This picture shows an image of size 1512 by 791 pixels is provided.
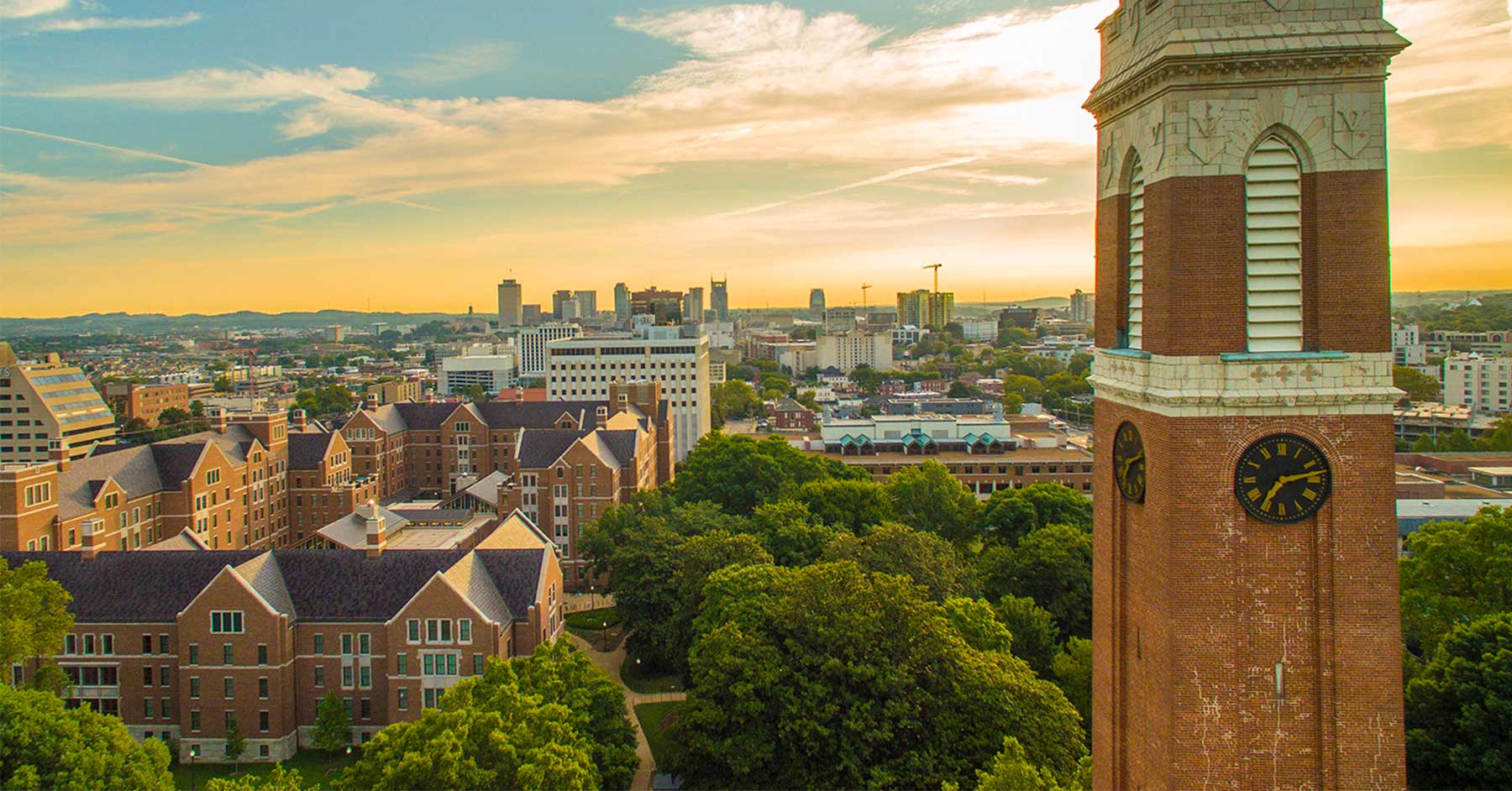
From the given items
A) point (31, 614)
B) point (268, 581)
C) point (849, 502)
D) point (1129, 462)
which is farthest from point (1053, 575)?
point (31, 614)

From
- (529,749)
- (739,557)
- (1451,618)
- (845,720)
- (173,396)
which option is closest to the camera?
(529,749)

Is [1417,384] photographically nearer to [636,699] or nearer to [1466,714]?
[1466,714]

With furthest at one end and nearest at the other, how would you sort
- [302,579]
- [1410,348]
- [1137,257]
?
[1410,348] < [302,579] < [1137,257]

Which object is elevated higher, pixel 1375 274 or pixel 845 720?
Result: pixel 1375 274

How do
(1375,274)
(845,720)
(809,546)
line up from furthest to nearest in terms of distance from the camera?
(809,546)
(845,720)
(1375,274)

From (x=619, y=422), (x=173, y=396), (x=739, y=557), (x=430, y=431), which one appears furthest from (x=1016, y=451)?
(x=173, y=396)

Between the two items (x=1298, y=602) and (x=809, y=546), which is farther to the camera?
(x=809, y=546)

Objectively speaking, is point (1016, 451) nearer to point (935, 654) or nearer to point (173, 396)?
point (935, 654)
